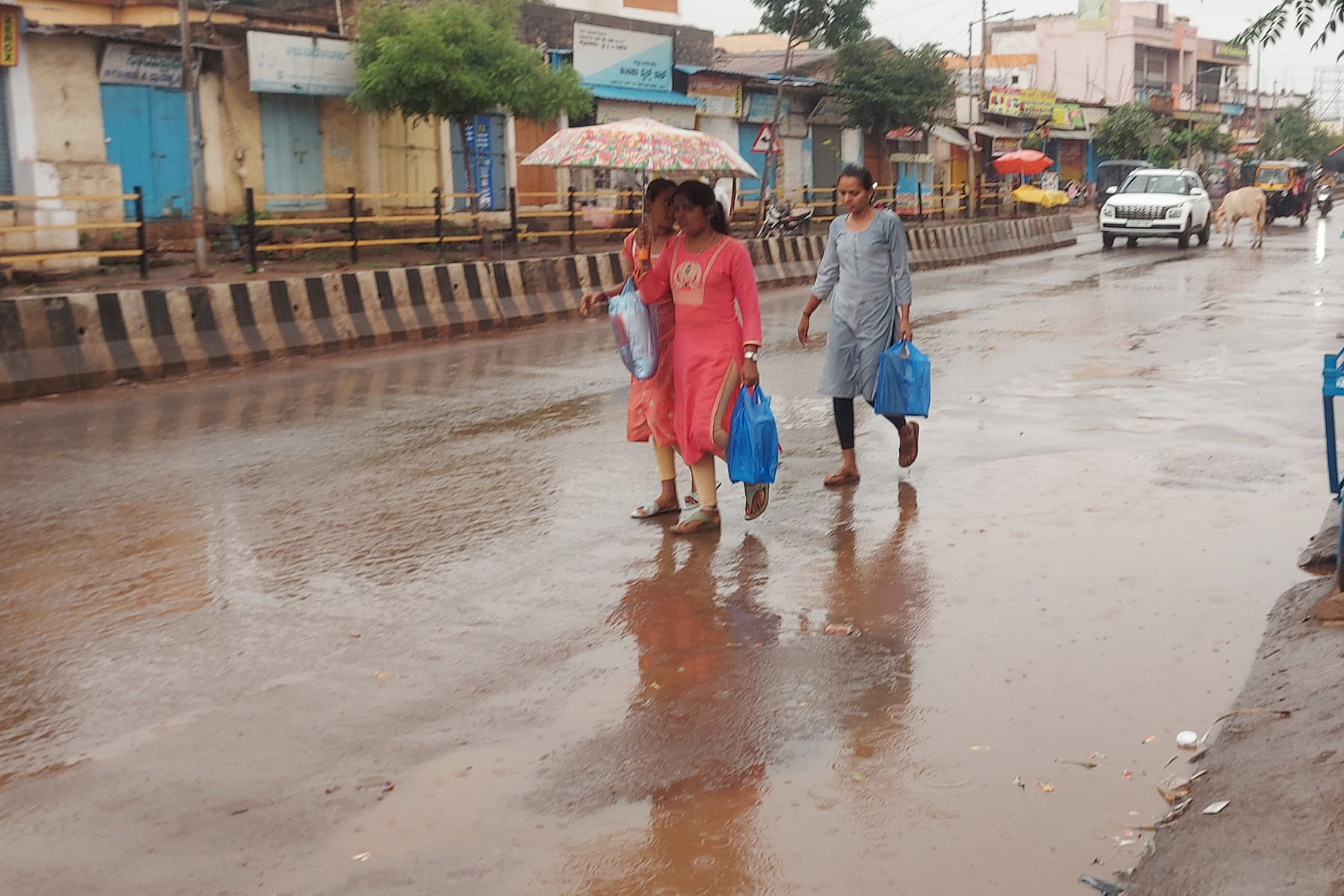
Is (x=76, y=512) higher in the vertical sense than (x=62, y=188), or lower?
lower

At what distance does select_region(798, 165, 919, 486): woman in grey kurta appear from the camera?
25.1ft

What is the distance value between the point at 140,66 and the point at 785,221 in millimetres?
13893

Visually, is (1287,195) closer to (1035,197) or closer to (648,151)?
(1035,197)

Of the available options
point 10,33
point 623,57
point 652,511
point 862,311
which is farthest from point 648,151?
point 623,57

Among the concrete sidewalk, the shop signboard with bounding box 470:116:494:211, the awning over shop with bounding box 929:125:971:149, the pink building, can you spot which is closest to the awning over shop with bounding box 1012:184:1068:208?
the awning over shop with bounding box 929:125:971:149

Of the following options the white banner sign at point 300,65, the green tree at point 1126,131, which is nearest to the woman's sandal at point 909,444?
the white banner sign at point 300,65

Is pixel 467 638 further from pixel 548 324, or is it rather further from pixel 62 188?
pixel 62 188

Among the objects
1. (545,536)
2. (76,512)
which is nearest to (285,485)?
(76,512)

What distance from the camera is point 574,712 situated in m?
4.36

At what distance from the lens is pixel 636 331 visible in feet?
22.0

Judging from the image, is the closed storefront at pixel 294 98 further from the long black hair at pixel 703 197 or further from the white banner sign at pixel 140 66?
the long black hair at pixel 703 197

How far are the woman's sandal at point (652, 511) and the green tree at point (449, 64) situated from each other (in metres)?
14.9

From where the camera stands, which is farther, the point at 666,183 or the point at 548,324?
the point at 548,324

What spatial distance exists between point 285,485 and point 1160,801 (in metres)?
5.21
